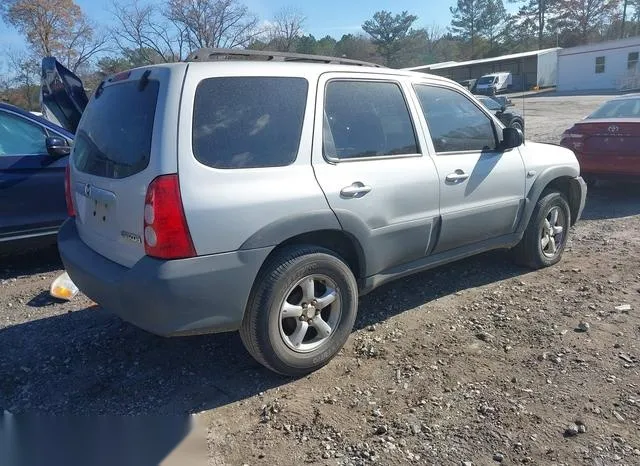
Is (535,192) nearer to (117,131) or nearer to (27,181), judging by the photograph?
(117,131)

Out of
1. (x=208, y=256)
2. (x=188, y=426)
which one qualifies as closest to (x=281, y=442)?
(x=188, y=426)

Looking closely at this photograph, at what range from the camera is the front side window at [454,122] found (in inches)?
161

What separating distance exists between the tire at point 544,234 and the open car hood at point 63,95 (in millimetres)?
5107

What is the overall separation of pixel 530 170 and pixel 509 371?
2.05m

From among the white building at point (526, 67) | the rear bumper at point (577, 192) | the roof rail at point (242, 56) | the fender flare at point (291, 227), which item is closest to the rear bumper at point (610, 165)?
the rear bumper at point (577, 192)

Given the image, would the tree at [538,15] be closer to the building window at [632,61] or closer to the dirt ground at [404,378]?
the building window at [632,61]

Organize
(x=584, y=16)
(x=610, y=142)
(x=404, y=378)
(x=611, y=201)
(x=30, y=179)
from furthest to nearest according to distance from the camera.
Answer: (x=584, y=16), (x=611, y=201), (x=610, y=142), (x=30, y=179), (x=404, y=378)

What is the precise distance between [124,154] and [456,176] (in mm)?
2369

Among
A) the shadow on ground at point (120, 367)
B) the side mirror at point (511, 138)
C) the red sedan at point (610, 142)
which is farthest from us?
the red sedan at point (610, 142)

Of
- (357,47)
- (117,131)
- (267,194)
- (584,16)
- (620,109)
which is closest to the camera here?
(267,194)

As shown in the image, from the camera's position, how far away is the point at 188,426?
2.99 meters

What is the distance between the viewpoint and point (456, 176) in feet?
13.5

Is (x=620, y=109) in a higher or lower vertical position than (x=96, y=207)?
higher

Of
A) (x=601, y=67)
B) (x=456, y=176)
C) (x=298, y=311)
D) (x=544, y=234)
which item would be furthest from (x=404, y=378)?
(x=601, y=67)
